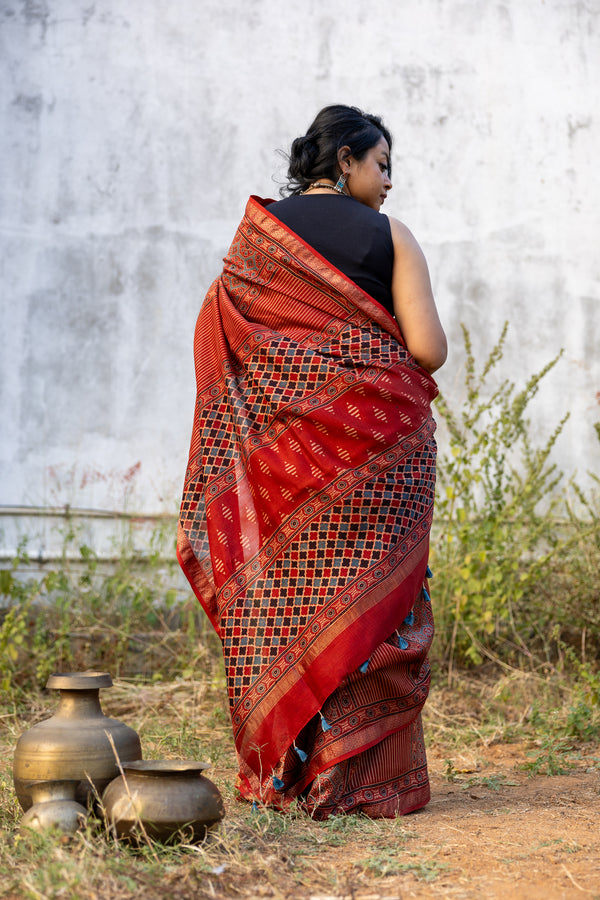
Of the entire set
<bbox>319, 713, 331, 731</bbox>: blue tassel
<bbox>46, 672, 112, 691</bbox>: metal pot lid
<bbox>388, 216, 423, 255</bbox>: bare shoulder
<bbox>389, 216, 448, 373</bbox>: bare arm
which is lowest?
<bbox>319, 713, 331, 731</bbox>: blue tassel

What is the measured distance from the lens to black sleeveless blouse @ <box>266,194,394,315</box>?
9.46 ft

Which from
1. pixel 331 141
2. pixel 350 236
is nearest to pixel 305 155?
pixel 331 141

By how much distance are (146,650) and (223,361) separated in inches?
95.1

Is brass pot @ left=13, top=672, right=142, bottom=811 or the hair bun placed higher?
the hair bun

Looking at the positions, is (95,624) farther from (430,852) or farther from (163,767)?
(430,852)

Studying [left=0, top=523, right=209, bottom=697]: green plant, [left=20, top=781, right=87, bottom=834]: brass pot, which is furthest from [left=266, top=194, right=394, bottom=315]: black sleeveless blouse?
[left=0, top=523, right=209, bottom=697]: green plant

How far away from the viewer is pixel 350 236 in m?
2.90

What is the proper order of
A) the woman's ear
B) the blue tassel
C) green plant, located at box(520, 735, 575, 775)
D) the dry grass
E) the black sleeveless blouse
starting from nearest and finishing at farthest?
the dry grass < the blue tassel < the black sleeveless blouse < the woman's ear < green plant, located at box(520, 735, 575, 775)

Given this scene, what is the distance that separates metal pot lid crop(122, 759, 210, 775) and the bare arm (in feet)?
4.66

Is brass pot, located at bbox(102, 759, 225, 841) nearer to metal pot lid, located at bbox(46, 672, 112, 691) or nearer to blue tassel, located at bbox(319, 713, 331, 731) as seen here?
metal pot lid, located at bbox(46, 672, 112, 691)

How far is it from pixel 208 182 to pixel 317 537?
3959mm

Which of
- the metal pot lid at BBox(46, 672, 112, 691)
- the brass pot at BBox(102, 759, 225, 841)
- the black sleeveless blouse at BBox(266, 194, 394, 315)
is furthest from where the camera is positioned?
the black sleeveless blouse at BBox(266, 194, 394, 315)

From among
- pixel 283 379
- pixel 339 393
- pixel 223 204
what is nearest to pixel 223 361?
pixel 283 379

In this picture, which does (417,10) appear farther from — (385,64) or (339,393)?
(339,393)
